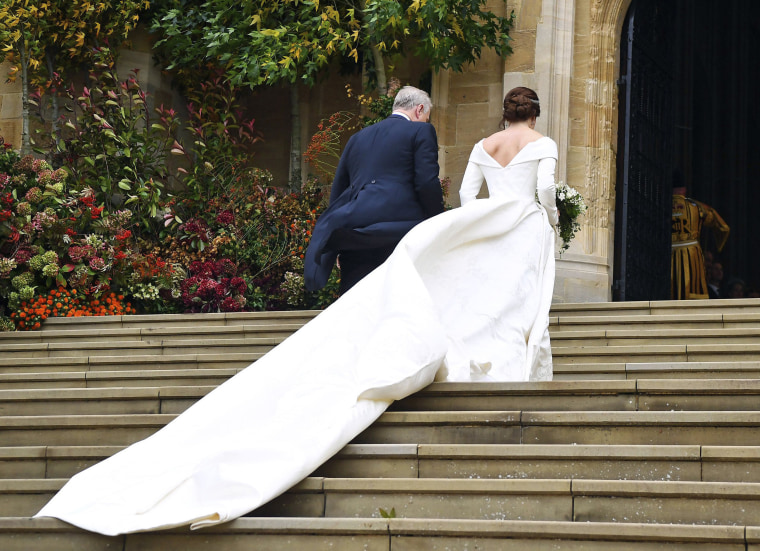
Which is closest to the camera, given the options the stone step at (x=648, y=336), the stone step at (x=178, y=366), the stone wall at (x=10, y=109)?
the stone step at (x=178, y=366)

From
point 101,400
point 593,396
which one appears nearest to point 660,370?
point 593,396

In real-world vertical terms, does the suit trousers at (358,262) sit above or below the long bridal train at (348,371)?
above

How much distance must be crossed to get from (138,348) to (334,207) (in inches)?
77.0

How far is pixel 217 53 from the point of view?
10.8 metres

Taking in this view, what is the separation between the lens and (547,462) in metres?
4.23

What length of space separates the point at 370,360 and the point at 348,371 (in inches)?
4.1

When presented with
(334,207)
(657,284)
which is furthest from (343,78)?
(334,207)

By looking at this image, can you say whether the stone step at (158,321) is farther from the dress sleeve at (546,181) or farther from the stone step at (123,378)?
the dress sleeve at (546,181)

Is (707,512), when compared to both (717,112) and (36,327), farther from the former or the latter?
(717,112)

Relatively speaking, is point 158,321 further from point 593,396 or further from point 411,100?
point 593,396

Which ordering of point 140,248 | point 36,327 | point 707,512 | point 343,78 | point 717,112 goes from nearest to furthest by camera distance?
point 707,512 < point 36,327 < point 140,248 < point 343,78 < point 717,112

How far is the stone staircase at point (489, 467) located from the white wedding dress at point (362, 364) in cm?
11

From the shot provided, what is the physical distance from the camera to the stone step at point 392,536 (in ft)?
11.5

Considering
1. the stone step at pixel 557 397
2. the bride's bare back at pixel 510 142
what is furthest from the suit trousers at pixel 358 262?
the stone step at pixel 557 397
